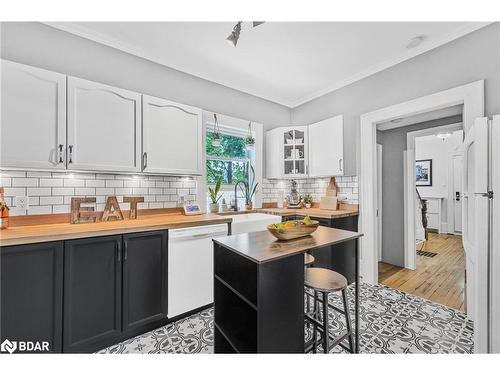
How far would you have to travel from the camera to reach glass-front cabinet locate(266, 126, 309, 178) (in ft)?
12.1

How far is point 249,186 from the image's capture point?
368 cm

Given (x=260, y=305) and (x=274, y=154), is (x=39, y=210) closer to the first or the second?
(x=260, y=305)

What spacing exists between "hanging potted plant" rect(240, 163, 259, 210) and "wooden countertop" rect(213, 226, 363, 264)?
1.76 metres

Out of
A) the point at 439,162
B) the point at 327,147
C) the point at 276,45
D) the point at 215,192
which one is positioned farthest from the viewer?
the point at 439,162

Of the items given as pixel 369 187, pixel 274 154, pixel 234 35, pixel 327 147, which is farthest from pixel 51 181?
pixel 369 187

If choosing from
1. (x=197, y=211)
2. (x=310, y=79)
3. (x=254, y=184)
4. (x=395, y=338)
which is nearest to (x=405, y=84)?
(x=310, y=79)

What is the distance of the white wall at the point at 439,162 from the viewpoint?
20.5ft

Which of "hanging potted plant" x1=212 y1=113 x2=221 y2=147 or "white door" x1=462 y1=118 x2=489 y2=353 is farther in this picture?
"hanging potted plant" x1=212 y1=113 x2=221 y2=147

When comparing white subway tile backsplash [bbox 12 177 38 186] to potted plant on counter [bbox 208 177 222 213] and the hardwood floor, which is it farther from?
the hardwood floor

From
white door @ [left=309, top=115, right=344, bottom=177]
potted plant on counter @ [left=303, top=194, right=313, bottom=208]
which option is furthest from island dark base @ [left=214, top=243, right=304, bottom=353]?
potted plant on counter @ [left=303, top=194, right=313, bottom=208]

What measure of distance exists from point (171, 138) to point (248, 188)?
1501mm

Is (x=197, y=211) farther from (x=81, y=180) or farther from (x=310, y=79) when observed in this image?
(x=310, y=79)
